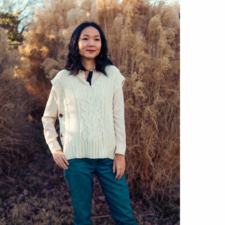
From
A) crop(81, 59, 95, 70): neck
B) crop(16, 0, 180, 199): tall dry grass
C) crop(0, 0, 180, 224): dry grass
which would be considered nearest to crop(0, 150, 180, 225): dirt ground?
crop(0, 0, 180, 224): dry grass

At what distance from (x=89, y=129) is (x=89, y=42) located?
570mm

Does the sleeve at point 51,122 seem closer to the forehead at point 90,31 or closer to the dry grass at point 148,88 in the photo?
the forehead at point 90,31

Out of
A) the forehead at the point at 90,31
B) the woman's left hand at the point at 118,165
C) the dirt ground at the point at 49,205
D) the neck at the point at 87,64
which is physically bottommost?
the dirt ground at the point at 49,205

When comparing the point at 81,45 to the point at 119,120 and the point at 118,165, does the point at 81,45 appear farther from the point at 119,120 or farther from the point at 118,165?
the point at 118,165

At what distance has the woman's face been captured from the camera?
5.24 feet

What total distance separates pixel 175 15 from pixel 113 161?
1687 mm

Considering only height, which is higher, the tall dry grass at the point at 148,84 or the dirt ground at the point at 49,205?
the tall dry grass at the point at 148,84

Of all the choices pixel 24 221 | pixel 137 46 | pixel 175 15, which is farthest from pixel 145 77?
pixel 24 221

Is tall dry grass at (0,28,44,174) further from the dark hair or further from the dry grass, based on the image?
the dark hair

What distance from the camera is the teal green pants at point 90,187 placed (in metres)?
1.54

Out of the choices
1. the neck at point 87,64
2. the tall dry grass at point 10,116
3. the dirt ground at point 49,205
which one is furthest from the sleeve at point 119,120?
the tall dry grass at point 10,116

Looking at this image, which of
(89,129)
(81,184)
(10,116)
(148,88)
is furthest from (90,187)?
(10,116)
